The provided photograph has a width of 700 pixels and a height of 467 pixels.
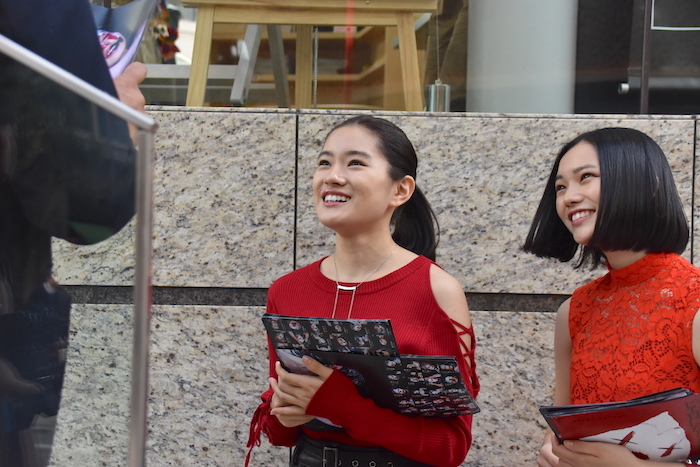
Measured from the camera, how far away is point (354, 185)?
7.53ft

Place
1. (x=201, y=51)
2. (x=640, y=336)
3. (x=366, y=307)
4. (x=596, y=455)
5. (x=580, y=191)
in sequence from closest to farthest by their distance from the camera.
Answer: (x=596, y=455) < (x=640, y=336) < (x=580, y=191) < (x=366, y=307) < (x=201, y=51)

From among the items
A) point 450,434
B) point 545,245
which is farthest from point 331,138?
point 450,434

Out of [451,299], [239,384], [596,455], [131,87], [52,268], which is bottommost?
[239,384]

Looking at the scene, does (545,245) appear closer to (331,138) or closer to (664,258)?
(664,258)

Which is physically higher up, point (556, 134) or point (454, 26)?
point (454, 26)

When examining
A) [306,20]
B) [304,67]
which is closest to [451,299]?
[304,67]

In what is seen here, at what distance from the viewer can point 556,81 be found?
3553 millimetres

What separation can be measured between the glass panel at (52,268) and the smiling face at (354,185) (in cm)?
114

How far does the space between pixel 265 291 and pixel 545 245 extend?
4.13 feet

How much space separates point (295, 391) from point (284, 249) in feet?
4.01

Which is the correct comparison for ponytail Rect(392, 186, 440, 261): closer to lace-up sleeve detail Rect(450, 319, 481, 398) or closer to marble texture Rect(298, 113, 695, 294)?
lace-up sleeve detail Rect(450, 319, 481, 398)

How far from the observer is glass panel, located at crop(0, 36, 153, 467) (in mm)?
1135

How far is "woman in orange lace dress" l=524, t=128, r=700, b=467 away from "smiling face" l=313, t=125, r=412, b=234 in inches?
19.0

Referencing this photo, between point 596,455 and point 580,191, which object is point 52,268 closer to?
point 596,455
